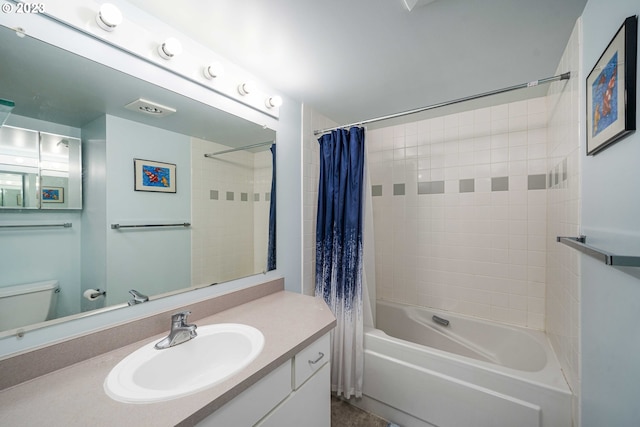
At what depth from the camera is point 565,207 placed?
53.6 inches

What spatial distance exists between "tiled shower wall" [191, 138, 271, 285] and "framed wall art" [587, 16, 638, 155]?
1.57 metres

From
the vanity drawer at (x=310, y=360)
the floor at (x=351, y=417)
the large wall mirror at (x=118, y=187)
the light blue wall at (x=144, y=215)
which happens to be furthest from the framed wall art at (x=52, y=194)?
the floor at (x=351, y=417)

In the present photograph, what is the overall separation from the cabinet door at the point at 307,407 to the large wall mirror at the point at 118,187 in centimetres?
71

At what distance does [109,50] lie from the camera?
3.17ft

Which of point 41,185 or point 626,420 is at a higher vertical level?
point 41,185

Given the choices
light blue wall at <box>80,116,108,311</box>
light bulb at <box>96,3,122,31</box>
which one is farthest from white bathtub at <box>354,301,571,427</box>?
light bulb at <box>96,3,122,31</box>

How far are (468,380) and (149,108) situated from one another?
227cm

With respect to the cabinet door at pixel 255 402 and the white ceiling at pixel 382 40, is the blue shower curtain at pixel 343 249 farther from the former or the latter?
the cabinet door at pixel 255 402

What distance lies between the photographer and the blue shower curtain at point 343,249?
5.94ft

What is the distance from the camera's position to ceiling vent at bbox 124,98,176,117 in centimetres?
108

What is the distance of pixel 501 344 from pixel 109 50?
307 cm

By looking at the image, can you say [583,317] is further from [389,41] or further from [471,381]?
[389,41]

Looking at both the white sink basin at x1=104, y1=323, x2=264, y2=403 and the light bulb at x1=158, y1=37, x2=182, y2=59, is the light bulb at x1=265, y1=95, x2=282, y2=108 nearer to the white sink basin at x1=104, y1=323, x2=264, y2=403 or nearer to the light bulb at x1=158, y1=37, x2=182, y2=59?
the light bulb at x1=158, y1=37, x2=182, y2=59

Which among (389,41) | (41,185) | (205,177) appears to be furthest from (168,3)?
(389,41)
